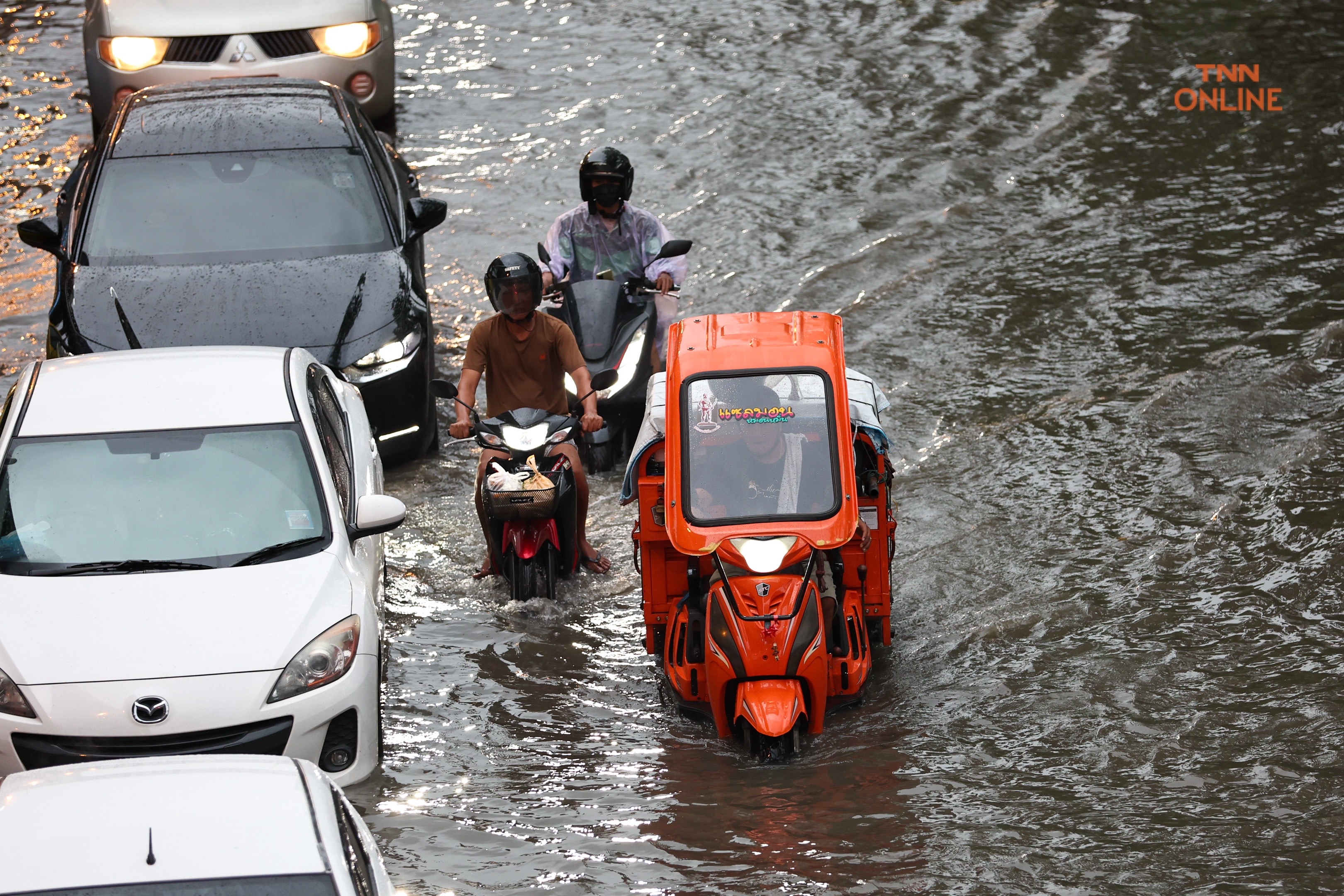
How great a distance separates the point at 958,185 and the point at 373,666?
9.43 m

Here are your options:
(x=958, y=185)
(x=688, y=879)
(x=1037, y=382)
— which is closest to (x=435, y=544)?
(x=688, y=879)

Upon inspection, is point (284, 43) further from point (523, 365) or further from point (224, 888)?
point (224, 888)

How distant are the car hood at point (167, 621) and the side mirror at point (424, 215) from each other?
3861mm

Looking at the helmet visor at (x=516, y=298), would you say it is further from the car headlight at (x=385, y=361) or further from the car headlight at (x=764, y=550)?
the car headlight at (x=764, y=550)

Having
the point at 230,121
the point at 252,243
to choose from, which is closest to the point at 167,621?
the point at 252,243

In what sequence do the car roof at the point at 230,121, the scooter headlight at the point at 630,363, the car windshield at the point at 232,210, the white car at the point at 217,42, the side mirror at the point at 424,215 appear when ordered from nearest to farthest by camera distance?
the car windshield at the point at 232,210 < the scooter headlight at the point at 630,363 < the side mirror at the point at 424,215 < the car roof at the point at 230,121 < the white car at the point at 217,42

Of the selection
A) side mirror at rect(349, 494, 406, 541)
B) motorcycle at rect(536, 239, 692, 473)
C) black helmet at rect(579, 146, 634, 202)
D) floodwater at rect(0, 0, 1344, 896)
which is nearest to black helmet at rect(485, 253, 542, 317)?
motorcycle at rect(536, 239, 692, 473)

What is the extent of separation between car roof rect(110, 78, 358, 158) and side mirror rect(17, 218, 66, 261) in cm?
72

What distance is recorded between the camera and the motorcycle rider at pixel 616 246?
993cm

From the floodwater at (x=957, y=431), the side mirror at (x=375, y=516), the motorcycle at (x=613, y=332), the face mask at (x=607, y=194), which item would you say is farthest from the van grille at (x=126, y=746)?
the face mask at (x=607, y=194)

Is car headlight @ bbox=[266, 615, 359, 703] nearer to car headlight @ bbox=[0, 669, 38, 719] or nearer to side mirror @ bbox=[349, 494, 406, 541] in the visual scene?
side mirror @ bbox=[349, 494, 406, 541]

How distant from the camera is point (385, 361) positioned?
9.30 meters

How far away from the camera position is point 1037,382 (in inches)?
433

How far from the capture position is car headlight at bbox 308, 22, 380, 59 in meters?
13.9
